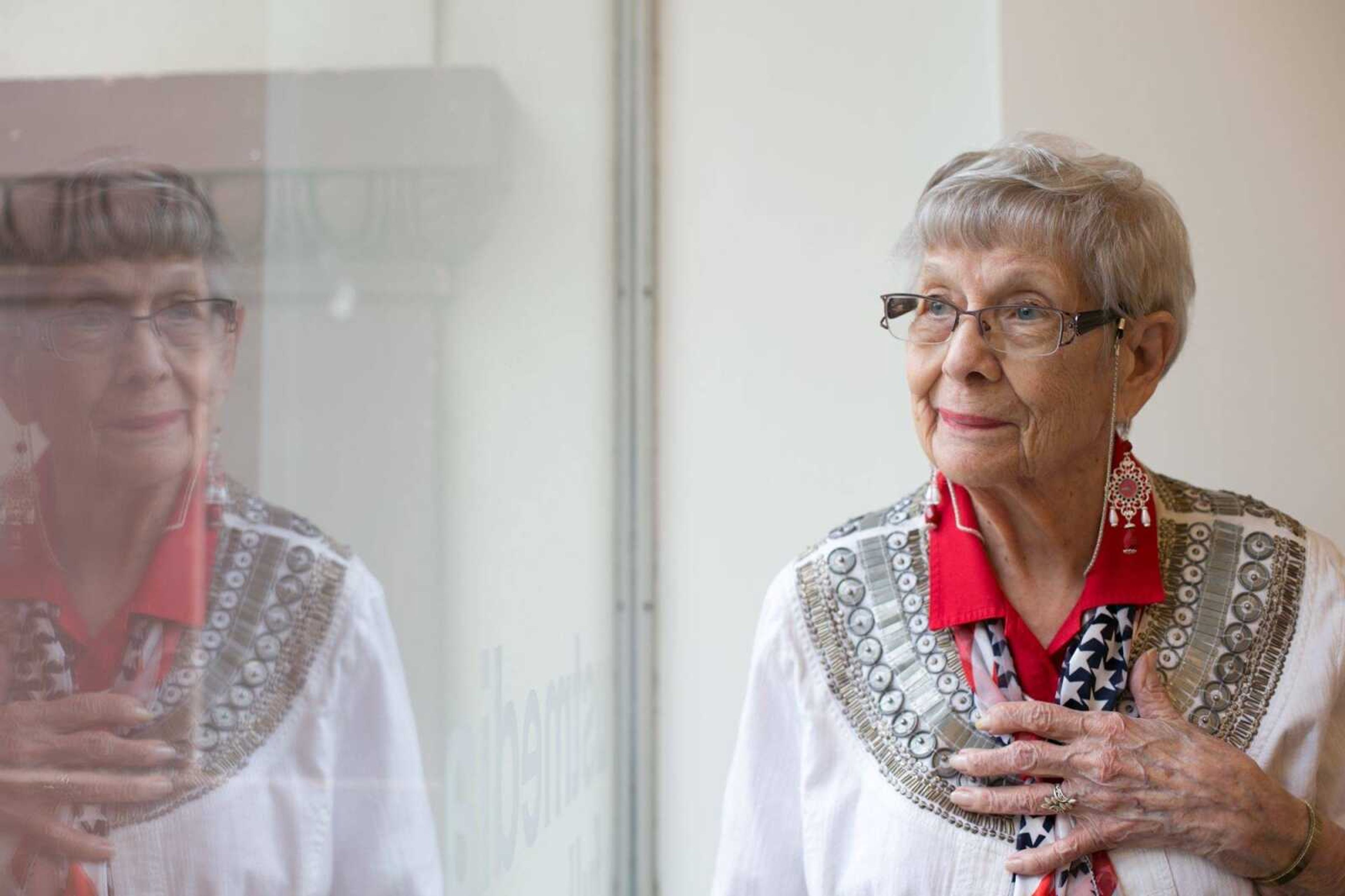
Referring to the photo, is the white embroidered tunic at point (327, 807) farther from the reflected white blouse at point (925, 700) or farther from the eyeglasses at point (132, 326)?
the reflected white blouse at point (925, 700)

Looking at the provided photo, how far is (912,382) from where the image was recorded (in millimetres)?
1674

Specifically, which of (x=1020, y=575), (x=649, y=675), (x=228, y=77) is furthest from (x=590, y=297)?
(x=228, y=77)

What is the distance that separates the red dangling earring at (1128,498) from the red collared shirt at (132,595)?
1327 mm

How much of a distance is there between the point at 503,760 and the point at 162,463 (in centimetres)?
107

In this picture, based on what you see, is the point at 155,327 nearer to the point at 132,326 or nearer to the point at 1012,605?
the point at 132,326

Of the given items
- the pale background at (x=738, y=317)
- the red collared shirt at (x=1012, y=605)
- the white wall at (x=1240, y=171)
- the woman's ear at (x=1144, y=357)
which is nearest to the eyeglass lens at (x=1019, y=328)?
the woman's ear at (x=1144, y=357)

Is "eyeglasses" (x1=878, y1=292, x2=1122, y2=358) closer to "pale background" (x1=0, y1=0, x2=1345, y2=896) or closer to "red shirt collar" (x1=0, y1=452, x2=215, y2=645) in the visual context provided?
"pale background" (x1=0, y1=0, x2=1345, y2=896)

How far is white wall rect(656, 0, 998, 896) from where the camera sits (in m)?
2.53

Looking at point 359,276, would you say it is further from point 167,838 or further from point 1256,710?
point 1256,710

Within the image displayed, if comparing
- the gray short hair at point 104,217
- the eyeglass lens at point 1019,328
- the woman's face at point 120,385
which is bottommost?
the woman's face at point 120,385

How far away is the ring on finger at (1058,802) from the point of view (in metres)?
1.55

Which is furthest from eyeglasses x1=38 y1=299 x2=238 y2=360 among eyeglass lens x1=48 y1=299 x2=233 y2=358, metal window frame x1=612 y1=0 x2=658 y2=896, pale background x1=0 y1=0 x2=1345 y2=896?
metal window frame x1=612 y1=0 x2=658 y2=896

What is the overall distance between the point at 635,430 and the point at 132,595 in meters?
2.14

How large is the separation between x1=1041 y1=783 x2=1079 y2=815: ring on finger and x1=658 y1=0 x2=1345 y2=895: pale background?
0.93 m
